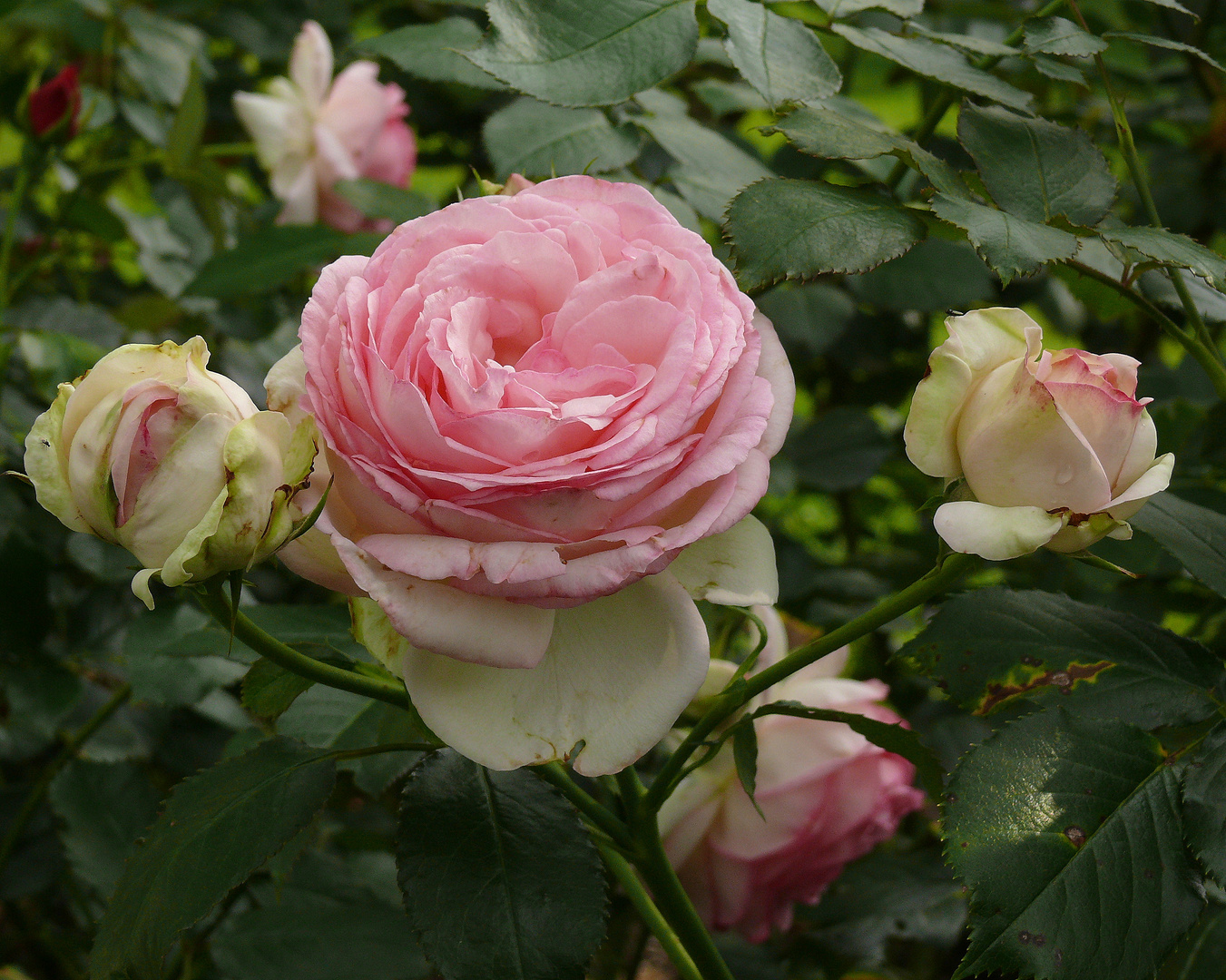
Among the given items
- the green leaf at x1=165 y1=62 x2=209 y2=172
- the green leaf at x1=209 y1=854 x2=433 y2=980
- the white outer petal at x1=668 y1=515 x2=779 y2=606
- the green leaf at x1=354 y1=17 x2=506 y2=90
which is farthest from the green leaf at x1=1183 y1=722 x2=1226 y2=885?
the green leaf at x1=165 y1=62 x2=209 y2=172

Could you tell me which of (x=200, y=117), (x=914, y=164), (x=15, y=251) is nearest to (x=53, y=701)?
(x=200, y=117)

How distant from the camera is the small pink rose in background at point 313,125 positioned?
1315 millimetres

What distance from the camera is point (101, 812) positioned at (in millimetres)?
979

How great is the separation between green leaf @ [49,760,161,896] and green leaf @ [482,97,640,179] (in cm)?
65

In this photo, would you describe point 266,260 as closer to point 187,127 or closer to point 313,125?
point 187,127

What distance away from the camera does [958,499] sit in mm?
475

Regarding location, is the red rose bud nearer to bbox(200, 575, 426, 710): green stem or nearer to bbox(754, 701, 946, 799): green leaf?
bbox(200, 575, 426, 710): green stem

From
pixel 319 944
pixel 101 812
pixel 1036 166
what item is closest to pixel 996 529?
pixel 1036 166

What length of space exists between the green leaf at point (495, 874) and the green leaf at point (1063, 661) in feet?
0.69

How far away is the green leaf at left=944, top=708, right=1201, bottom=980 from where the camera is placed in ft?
1.49

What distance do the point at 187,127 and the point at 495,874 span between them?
0.90 metres

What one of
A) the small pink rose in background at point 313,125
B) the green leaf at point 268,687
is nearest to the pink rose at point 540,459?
the green leaf at point 268,687

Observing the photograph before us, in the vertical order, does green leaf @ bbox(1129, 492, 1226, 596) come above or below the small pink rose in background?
above

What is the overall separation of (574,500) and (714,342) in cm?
9
